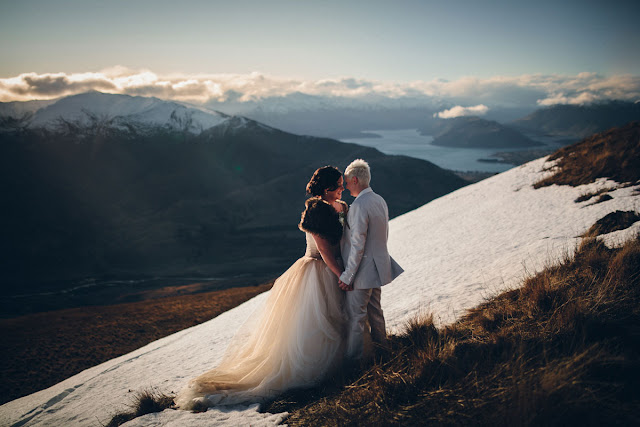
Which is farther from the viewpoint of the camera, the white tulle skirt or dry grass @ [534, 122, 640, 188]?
dry grass @ [534, 122, 640, 188]

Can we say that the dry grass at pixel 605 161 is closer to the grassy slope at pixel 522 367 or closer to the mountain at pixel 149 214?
the grassy slope at pixel 522 367

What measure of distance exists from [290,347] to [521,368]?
2374 mm

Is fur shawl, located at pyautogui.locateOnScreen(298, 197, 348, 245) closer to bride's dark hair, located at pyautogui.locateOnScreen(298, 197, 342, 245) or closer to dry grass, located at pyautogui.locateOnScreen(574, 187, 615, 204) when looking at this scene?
bride's dark hair, located at pyautogui.locateOnScreen(298, 197, 342, 245)

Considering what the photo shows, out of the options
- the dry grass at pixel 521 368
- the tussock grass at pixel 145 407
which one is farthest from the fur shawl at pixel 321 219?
the tussock grass at pixel 145 407

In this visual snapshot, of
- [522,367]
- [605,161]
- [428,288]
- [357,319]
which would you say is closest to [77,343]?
[428,288]

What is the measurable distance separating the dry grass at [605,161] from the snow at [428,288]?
0.65 metres

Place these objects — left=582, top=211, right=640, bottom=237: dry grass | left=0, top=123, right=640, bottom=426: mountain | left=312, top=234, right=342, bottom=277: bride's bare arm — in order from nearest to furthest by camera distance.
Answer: left=312, top=234, right=342, bottom=277: bride's bare arm, left=0, top=123, right=640, bottom=426: mountain, left=582, top=211, right=640, bottom=237: dry grass

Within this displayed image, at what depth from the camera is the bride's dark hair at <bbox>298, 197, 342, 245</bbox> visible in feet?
12.1

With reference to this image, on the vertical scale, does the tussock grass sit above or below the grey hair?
below

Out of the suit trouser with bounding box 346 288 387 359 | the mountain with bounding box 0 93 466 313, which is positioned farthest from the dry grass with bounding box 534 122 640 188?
the mountain with bounding box 0 93 466 313

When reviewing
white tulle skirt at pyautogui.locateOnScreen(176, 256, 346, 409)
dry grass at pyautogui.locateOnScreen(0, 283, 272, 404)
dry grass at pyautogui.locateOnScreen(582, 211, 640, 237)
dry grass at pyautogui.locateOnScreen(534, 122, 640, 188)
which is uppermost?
dry grass at pyautogui.locateOnScreen(534, 122, 640, 188)

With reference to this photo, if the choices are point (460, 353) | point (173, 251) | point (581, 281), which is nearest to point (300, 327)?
point (460, 353)

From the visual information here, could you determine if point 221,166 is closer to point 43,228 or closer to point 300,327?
point 43,228

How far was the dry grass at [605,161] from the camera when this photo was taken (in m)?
10.4
